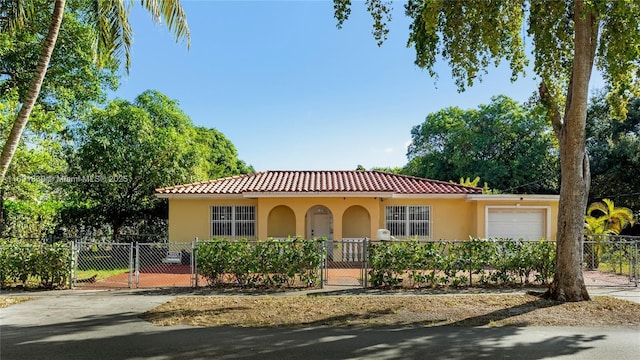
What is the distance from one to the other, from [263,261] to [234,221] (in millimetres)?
7146

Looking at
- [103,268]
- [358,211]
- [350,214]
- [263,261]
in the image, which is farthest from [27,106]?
[358,211]

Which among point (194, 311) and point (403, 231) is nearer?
point (194, 311)

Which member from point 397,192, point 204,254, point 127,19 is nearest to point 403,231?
point 397,192

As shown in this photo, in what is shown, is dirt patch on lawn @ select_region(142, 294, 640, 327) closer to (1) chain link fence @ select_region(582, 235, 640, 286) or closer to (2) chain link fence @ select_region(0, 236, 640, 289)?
(2) chain link fence @ select_region(0, 236, 640, 289)

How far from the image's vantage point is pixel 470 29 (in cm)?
1045

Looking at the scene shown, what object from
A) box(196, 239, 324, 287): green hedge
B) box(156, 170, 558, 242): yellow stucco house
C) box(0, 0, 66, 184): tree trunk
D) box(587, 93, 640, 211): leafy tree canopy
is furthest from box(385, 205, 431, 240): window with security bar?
box(587, 93, 640, 211): leafy tree canopy

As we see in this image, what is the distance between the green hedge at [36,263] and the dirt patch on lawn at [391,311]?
3.69m

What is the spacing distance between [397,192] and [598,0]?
10.2 meters

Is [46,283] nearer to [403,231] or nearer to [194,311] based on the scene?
[194,311]

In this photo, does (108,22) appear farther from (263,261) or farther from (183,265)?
(183,265)

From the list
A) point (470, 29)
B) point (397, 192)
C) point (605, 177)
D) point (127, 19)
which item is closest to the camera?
point (470, 29)

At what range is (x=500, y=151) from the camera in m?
32.4

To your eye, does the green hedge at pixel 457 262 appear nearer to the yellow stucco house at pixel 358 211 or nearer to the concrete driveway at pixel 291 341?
the concrete driveway at pixel 291 341

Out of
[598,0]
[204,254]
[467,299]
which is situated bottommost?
[467,299]
